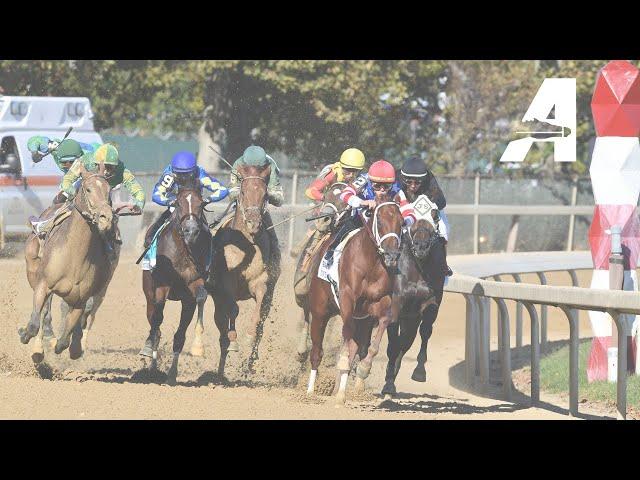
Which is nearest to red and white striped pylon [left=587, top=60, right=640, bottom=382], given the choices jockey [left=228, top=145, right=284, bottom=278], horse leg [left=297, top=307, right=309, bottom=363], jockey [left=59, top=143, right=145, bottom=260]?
horse leg [left=297, top=307, right=309, bottom=363]

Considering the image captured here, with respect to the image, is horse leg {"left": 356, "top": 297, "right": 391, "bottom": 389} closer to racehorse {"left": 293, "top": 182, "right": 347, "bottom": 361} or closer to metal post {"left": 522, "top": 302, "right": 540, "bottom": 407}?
racehorse {"left": 293, "top": 182, "right": 347, "bottom": 361}

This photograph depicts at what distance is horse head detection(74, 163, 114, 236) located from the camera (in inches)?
431

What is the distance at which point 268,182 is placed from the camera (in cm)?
1189

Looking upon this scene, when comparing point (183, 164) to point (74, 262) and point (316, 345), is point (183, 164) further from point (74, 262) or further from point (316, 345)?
point (316, 345)

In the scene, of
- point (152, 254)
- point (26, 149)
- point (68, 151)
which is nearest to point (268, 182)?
point (152, 254)

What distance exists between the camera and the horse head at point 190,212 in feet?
36.7

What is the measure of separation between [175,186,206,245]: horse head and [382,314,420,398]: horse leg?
1.80 m

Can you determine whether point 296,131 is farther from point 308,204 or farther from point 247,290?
point 247,290

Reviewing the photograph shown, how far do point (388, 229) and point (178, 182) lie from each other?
7.16ft

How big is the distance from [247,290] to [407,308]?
1607 mm

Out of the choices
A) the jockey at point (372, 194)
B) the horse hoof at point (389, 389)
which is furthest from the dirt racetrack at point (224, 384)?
the jockey at point (372, 194)

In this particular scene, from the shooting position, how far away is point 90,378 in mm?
11898

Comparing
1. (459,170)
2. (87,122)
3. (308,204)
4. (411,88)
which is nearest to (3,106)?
(87,122)

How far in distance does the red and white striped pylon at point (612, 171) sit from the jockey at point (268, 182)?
289 cm
